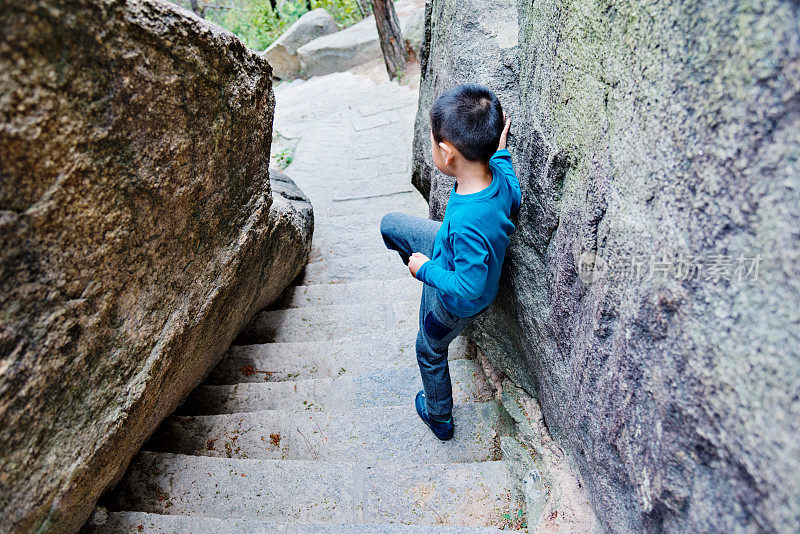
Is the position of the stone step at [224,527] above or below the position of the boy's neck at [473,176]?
below

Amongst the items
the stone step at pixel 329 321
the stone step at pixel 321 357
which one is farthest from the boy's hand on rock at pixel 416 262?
the stone step at pixel 329 321

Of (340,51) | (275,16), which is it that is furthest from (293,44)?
(275,16)

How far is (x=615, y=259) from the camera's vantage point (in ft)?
3.88

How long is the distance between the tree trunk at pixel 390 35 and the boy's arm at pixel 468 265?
6.72m

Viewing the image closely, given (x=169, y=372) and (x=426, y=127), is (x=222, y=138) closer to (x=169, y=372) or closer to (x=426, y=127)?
(x=169, y=372)

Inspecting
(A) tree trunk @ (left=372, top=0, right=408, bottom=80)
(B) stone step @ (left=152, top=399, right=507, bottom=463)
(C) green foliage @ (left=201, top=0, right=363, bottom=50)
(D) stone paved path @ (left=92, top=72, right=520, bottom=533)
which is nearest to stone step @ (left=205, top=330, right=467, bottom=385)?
(D) stone paved path @ (left=92, top=72, right=520, bottom=533)

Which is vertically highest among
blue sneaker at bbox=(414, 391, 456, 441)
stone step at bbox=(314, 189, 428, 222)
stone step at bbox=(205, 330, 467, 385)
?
blue sneaker at bbox=(414, 391, 456, 441)

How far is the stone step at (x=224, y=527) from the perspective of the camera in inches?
59.7

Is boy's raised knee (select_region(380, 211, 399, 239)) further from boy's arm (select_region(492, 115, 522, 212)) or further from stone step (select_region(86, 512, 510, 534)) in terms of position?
stone step (select_region(86, 512, 510, 534))

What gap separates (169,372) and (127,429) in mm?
245

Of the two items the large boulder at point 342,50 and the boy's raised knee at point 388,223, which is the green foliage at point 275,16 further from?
the boy's raised knee at point 388,223

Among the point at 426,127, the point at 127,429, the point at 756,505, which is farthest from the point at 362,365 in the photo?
the point at 756,505

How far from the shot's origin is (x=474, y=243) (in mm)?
1537

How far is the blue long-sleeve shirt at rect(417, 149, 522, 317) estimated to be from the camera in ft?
5.06
